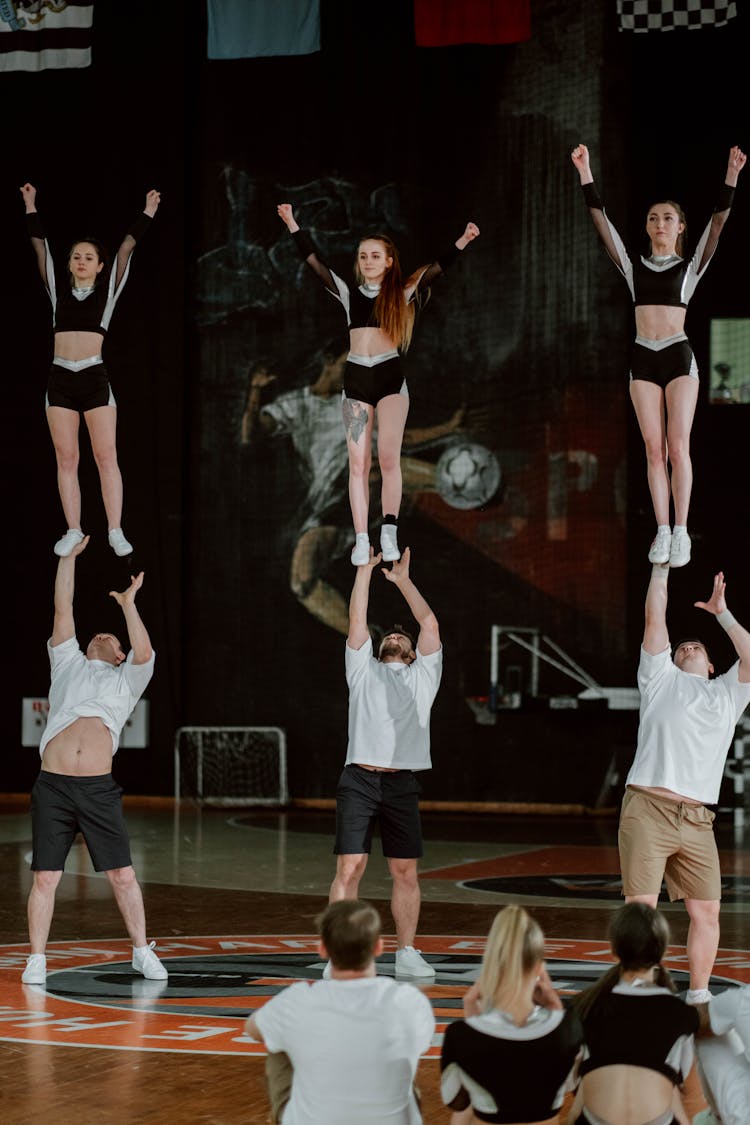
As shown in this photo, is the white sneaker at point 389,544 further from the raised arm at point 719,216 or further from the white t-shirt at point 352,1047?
the white t-shirt at point 352,1047

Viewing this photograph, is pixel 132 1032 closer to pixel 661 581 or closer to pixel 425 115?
pixel 661 581

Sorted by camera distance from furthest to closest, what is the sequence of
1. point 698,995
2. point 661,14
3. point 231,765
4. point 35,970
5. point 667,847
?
→ point 231,765, point 661,14, point 35,970, point 667,847, point 698,995

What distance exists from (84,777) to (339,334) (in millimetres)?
11349

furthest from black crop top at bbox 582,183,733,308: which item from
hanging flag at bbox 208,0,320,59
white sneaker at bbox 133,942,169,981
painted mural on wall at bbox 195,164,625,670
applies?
painted mural on wall at bbox 195,164,625,670

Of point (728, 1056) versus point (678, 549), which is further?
point (678, 549)

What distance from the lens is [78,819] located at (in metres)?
7.90

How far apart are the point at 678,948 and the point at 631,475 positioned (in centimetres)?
969

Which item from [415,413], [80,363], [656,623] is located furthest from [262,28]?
[656,623]

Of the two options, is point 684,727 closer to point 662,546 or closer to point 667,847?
point 667,847

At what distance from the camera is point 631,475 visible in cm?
1806

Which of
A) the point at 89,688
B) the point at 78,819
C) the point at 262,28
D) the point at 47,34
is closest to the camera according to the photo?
the point at 78,819

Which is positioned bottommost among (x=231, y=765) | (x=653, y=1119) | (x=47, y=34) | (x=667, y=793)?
(x=231, y=765)

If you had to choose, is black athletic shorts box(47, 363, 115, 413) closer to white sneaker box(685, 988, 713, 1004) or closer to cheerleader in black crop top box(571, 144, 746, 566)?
cheerleader in black crop top box(571, 144, 746, 566)

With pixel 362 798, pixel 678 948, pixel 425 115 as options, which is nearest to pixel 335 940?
pixel 362 798
